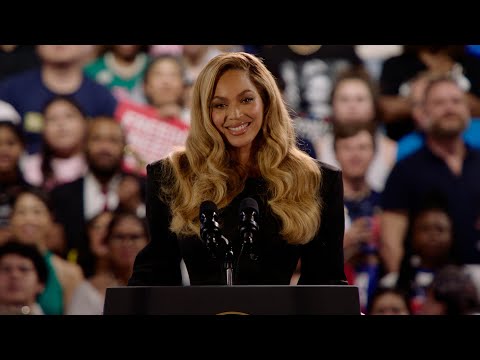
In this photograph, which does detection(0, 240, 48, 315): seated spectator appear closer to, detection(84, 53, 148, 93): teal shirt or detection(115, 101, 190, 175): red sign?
detection(115, 101, 190, 175): red sign

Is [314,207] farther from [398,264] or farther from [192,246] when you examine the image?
[398,264]

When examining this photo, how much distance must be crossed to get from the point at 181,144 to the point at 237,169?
2635 mm

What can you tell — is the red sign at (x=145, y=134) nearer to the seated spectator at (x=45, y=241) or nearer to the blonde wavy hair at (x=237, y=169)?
the seated spectator at (x=45, y=241)

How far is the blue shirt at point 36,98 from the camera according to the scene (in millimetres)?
5066

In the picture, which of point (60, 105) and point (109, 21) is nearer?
point (109, 21)

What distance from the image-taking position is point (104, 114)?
5.09m

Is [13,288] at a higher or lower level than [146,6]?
lower

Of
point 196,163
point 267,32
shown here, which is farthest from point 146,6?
point 196,163

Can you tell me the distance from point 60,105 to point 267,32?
1898 millimetres

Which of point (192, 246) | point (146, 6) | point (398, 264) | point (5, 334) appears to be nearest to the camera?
point (5, 334)

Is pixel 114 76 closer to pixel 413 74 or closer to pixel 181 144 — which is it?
pixel 181 144

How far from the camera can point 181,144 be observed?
16.2ft

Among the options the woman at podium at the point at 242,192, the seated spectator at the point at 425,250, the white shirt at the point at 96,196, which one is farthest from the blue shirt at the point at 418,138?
the woman at podium at the point at 242,192

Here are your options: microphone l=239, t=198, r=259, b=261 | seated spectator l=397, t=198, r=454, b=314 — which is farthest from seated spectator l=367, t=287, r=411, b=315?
microphone l=239, t=198, r=259, b=261
